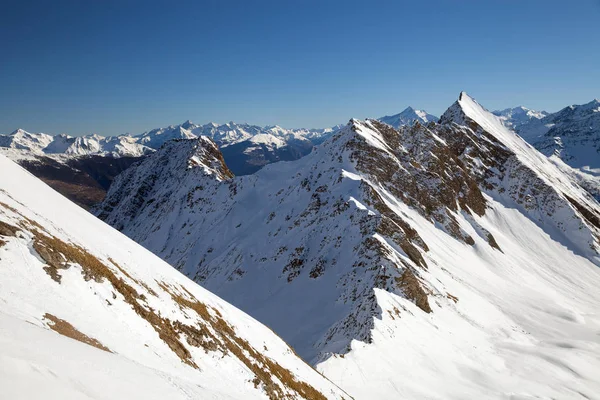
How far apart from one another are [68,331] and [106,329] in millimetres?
2028

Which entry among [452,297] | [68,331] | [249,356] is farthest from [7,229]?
[452,297]

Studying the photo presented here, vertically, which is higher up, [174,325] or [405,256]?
[405,256]

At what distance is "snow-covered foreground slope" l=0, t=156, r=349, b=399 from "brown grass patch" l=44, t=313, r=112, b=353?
0.06 m

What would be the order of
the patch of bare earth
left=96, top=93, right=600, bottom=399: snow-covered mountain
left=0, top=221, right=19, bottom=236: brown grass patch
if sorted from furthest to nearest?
left=96, top=93, right=600, bottom=399: snow-covered mountain → the patch of bare earth → left=0, top=221, right=19, bottom=236: brown grass patch

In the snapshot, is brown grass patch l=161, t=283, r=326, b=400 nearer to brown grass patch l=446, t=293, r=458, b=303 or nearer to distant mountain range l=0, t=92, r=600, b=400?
distant mountain range l=0, t=92, r=600, b=400

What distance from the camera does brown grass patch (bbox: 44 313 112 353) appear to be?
11789 millimetres

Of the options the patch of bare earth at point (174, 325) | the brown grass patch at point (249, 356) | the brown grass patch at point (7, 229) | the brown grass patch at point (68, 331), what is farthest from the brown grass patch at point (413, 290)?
the brown grass patch at point (7, 229)

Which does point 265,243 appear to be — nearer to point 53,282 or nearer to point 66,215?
point 66,215

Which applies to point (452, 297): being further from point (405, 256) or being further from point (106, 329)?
point (106, 329)

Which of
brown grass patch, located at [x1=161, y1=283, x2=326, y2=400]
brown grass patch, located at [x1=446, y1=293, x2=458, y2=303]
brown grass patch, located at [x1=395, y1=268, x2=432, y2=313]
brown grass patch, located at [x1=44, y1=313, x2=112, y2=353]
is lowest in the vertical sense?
brown grass patch, located at [x1=161, y1=283, x2=326, y2=400]

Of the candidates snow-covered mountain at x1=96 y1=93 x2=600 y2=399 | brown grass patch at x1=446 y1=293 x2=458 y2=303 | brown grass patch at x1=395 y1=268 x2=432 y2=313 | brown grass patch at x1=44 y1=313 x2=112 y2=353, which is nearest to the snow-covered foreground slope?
brown grass patch at x1=44 y1=313 x2=112 y2=353

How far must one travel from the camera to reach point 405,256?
5406cm

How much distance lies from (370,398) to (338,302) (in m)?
19.2

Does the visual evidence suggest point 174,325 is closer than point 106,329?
No
